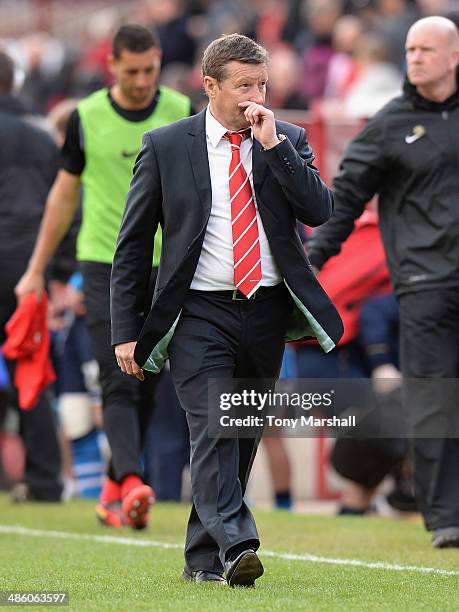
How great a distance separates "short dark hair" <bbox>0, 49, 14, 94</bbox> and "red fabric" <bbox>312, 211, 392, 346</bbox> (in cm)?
249

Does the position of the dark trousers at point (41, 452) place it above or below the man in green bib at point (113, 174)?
below

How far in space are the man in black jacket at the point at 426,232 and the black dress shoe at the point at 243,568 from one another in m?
2.17

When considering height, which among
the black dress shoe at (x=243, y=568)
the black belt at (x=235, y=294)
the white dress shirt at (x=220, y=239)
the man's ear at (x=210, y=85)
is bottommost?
the black dress shoe at (x=243, y=568)

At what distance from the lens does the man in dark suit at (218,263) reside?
19.9ft

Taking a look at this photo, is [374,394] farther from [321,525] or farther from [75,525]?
[75,525]

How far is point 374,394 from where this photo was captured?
10.0 metres

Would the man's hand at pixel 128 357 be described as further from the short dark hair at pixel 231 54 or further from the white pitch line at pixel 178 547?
the white pitch line at pixel 178 547

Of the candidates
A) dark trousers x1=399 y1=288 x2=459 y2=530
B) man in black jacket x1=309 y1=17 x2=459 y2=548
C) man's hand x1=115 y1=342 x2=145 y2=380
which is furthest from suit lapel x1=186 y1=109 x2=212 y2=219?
dark trousers x1=399 y1=288 x2=459 y2=530


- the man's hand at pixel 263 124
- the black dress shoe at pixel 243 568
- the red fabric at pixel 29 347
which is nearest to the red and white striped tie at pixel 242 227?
the man's hand at pixel 263 124

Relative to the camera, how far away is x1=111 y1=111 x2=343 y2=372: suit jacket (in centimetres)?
611

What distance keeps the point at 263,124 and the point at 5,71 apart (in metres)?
4.83

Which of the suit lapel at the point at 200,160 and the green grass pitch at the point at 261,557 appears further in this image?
the suit lapel at the point at 200,160

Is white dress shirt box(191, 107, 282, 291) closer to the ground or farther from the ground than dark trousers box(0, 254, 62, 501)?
farther from the ground

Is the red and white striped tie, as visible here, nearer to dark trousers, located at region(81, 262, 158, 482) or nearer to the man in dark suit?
the man in dark suit
